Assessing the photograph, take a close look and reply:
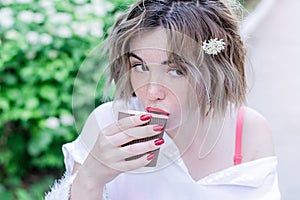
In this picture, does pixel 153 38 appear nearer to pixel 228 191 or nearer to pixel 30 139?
pixel 228 191

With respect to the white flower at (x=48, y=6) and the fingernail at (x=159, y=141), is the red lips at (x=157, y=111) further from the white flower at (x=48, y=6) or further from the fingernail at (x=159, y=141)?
the white flower at (x=48, y=6)

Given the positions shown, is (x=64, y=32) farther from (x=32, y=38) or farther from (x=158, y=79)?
(x=158, y=79)

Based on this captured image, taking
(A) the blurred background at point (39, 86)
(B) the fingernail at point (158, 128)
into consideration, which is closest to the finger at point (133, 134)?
(B) the fingernail at point (158, 128)

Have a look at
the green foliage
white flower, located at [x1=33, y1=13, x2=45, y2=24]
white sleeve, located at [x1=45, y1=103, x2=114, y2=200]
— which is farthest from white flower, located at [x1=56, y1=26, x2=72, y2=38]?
white sleeve, located at [x1=45, y1=103, x2=114, y2=200]

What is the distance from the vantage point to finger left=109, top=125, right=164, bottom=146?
100 centimetres

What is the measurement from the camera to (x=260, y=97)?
3059 mm

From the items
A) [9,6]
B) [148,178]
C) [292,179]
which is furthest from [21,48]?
[148,178]

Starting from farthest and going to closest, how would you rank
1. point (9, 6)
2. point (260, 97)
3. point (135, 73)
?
point (260, 97) < point (9, 6) < point (135, 73)

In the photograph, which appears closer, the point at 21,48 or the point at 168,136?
the point at 168,136

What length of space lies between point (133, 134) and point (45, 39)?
1.59m

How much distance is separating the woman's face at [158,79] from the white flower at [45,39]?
1472 mm

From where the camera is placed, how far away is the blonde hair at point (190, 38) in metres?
1.08

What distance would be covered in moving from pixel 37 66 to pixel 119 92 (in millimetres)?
1415

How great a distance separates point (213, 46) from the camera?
110 cm
